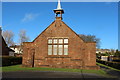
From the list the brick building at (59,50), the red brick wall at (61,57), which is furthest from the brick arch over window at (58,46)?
the red brick wall at (61,57)

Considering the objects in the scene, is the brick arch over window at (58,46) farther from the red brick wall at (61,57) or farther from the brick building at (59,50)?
the red brick wall at (61,57)

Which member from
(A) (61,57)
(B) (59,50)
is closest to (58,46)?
(B) (59,50)

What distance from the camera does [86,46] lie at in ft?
97.4

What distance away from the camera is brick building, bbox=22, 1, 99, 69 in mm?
29609

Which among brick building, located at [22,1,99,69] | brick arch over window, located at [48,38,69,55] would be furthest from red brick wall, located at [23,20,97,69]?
brick arch over window, located at [48,38,69,55]

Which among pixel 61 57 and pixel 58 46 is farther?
pixel 58 46

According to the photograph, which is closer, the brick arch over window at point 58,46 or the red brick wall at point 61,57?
the red brick wall at point 61,57

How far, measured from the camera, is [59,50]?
99.1 feet

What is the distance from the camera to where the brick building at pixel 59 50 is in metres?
29.6

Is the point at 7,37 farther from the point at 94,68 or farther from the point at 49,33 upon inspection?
the point at 94,68

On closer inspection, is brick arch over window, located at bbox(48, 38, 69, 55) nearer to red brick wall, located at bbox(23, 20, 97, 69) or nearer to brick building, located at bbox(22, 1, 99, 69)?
brick building, located at bbox(22, 1, 99, 69)

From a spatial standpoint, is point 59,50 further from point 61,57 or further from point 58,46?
point 61,57

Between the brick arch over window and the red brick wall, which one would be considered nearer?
the red brick wall

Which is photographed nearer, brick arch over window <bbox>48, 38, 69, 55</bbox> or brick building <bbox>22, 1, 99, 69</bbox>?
brick building <bbox>22, 1, 99, 69</bbox>
